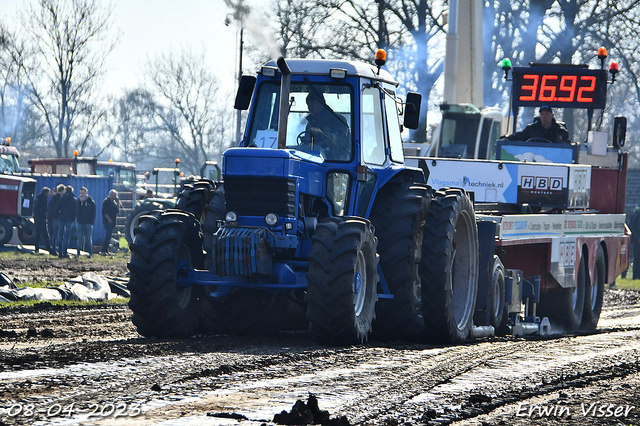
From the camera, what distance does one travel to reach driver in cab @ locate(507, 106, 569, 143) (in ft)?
48.5

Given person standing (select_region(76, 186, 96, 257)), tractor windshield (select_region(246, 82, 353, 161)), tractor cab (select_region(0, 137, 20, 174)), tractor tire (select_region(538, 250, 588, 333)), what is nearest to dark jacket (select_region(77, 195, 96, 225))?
person standing (select_region(76, 186, 96, 257))

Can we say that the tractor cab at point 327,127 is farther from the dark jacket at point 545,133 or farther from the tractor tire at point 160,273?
the dark jacket at point 545,133

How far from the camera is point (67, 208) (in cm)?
2341

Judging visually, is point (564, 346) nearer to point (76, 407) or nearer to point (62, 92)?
point (76, 407)

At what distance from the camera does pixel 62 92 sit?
37844 mm

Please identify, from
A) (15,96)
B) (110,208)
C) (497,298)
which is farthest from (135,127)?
(497,298)

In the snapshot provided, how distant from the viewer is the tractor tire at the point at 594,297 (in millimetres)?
14000

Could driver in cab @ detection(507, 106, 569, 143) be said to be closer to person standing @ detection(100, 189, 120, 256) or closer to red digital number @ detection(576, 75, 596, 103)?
red digital number @ detection(576, 75, 596, 103)

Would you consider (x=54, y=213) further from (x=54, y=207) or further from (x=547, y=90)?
(x=547, y=90)

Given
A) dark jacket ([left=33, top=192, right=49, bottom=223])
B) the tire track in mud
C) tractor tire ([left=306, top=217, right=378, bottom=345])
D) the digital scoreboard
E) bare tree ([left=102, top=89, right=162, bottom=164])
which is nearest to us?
the tire track in mud

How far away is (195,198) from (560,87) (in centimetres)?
879

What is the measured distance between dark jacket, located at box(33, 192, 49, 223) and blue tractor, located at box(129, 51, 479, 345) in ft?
52.9

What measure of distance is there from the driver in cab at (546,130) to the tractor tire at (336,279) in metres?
7.75

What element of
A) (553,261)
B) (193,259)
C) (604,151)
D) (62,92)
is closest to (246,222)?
(193,259)
